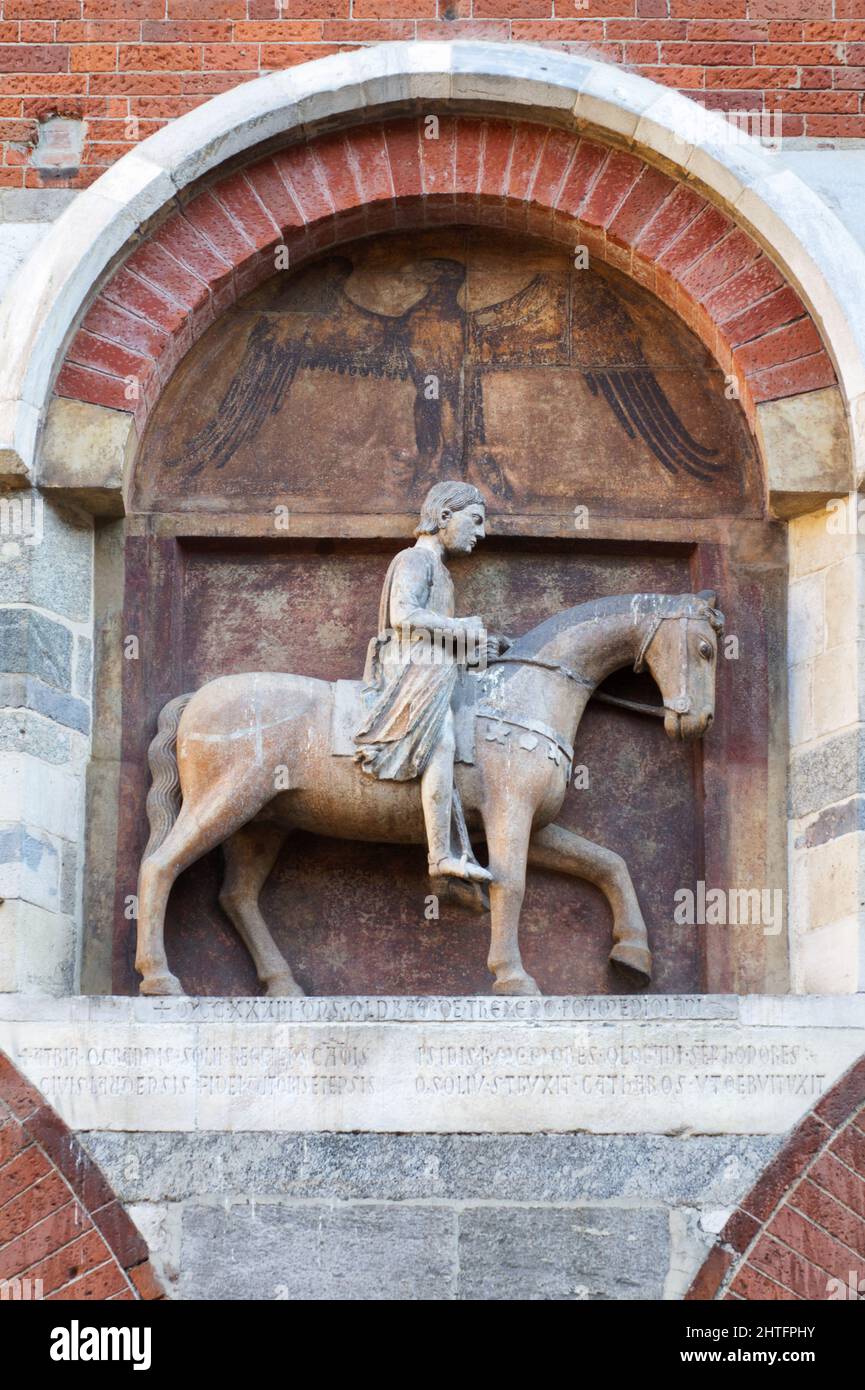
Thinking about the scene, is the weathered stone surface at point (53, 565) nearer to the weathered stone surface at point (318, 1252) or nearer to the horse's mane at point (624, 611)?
the horse's mane at point (624, 611)

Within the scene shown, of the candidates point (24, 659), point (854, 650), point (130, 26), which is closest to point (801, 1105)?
point (854, 650)

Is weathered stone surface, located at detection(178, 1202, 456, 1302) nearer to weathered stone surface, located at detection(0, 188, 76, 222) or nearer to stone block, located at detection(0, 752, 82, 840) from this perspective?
stone block, located at detection(0, 752, 82, 840)

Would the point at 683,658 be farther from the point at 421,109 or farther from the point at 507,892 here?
the point at 421,109

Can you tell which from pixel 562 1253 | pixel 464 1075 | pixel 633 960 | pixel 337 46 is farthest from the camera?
pixel 337 46

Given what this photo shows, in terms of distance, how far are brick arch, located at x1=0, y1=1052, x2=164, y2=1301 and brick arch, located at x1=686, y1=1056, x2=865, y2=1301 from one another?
1.84 metres

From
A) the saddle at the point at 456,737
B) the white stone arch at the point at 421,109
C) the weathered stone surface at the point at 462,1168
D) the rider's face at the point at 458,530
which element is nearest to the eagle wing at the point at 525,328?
the white stone arch at the point at 421,109

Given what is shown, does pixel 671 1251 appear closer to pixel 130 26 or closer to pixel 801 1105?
pixel 801 1105

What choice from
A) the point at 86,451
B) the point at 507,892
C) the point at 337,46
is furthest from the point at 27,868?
the point at 337,46

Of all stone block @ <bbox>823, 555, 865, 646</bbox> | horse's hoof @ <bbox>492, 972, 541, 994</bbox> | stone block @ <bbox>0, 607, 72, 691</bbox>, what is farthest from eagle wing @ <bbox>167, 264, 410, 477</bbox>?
horse's hoof @ <bbox>492, 972, 541, 994</bbox>

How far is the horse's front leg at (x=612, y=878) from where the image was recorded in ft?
31.9

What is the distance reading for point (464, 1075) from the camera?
357 inches

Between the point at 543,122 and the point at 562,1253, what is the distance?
4.17 meters

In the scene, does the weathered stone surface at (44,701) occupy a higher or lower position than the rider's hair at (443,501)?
lower

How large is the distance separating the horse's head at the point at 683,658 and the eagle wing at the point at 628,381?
0.69 meters
